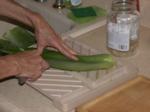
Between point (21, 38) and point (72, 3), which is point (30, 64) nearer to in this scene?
point (21, 38)

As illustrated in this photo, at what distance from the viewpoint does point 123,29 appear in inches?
45.6

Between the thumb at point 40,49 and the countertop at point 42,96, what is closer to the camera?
the countertop at point 42,96

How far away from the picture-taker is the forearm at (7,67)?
1029 mm

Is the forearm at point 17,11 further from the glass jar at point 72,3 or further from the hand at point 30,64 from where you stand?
the glass jar at point 72,3

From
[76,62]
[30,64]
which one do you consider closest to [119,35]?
[76,62]

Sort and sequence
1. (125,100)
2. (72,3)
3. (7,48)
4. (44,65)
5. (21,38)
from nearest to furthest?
(125,100) < (44,65) < (7,48) < (21,38) < (72,3)

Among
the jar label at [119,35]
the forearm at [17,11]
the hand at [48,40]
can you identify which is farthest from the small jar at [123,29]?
the forearm at [17,11]

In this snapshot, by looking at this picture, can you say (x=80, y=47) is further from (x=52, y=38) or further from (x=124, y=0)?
(x=124, y=0)

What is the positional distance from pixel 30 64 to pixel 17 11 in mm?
243

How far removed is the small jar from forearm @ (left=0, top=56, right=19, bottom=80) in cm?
31

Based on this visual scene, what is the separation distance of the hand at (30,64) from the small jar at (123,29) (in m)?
0.22

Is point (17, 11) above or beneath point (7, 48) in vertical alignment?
above

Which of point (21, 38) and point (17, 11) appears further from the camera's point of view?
point (21, 38)

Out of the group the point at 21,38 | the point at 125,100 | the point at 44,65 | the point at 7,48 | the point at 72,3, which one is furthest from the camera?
the point at 72,3
